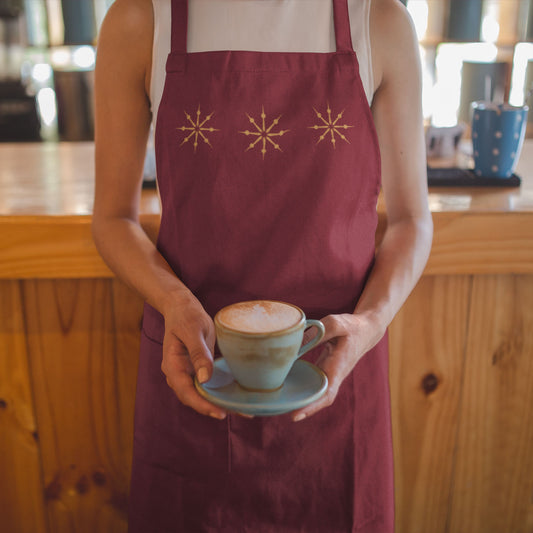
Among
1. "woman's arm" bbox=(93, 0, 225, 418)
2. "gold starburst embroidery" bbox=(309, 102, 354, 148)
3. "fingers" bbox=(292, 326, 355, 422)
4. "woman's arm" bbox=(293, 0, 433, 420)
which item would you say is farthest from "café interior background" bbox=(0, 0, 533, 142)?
"fingers" bbox=(292, 326, 355, 422)

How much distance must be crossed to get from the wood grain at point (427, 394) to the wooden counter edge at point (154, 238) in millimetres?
105

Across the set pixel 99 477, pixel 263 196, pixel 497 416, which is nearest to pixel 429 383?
pixel 497 416

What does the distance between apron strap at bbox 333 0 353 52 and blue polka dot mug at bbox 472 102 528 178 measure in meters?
0.64

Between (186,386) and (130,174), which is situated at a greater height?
(130,174)

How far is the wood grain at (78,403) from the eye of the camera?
1.38 m

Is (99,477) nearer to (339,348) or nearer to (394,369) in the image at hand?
(394,369)

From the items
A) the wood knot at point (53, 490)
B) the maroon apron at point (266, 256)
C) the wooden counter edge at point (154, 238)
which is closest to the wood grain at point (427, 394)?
the wooden counter edge at point (154, 238)

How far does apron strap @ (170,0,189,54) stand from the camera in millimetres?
980

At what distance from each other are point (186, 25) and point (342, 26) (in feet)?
0.85

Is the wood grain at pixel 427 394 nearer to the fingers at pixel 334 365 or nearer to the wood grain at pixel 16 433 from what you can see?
the fingers at pixel 334 365

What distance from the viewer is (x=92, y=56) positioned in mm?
4375

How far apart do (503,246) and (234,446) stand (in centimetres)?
71

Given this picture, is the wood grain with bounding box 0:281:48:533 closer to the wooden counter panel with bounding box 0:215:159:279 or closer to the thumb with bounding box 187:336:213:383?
the wooden counter panel with bounding box 0:215:159:279

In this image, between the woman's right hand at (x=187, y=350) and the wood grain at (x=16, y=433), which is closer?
the woman's right hand at (x=187, y=350)
